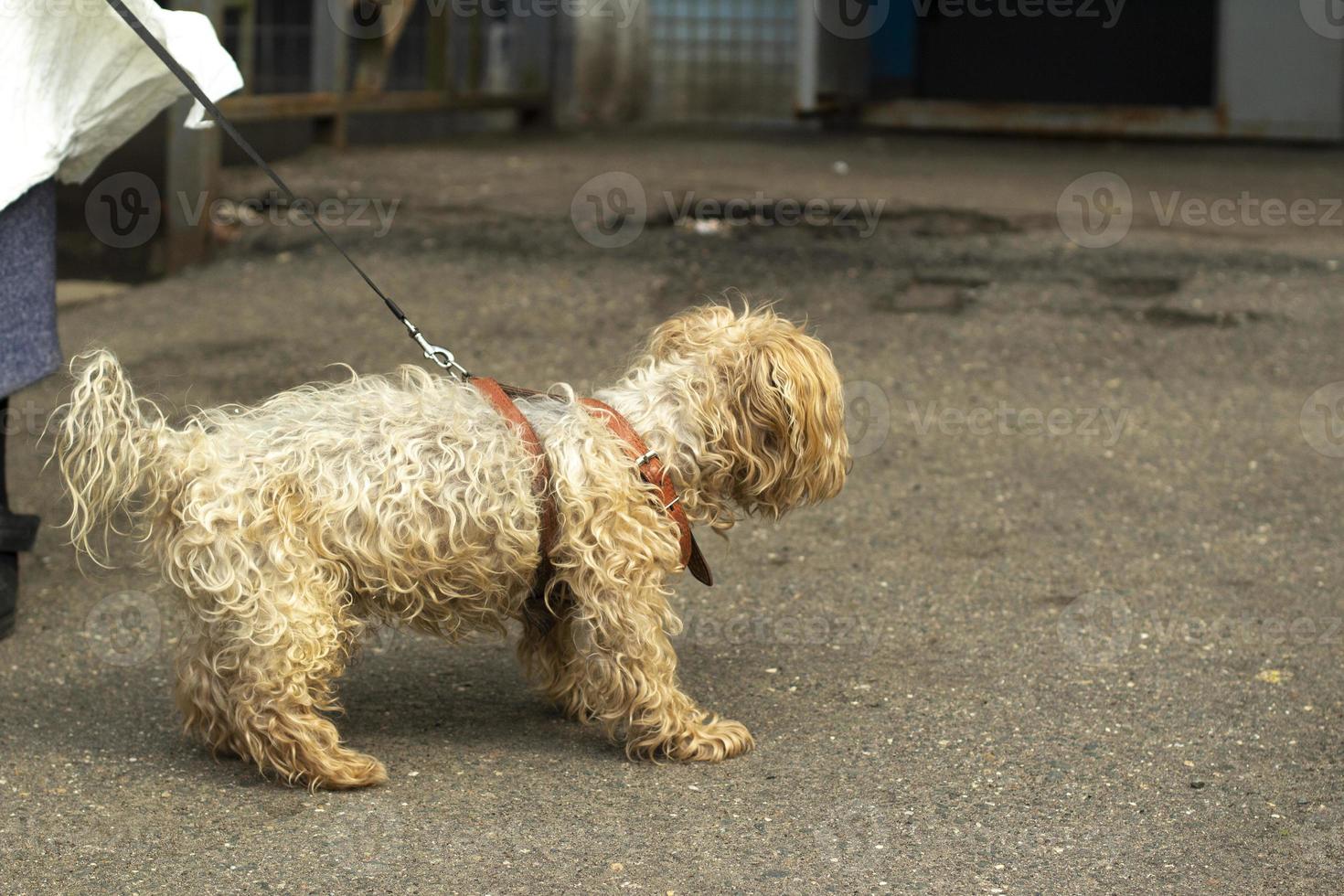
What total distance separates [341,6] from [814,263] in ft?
12.0

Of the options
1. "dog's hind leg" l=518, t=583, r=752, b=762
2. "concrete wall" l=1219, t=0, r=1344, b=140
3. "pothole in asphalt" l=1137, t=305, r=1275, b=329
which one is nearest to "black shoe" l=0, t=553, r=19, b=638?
"dog's hind leg" l=518, t=583, r=752, b=762

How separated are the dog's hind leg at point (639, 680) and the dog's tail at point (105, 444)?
974 mm

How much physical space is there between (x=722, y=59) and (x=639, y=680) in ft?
33.1

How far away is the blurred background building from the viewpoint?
10.0 metres

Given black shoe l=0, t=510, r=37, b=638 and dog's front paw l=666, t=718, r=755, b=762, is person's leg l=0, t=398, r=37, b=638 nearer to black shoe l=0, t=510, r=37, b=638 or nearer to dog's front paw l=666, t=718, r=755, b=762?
black shoe l=0, t=510, r=37, b=638

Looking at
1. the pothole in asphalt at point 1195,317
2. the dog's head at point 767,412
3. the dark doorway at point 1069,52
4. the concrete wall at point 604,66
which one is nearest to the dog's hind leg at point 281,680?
the dog's head at point 767,412

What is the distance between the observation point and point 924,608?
4.62 m

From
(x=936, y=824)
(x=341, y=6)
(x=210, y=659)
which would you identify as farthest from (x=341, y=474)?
(x=341, y=6)

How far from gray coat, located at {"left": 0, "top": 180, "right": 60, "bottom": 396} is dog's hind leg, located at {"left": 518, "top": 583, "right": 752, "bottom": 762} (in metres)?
1.73

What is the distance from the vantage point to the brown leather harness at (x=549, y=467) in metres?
3.48

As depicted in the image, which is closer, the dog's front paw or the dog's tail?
the dog's tail

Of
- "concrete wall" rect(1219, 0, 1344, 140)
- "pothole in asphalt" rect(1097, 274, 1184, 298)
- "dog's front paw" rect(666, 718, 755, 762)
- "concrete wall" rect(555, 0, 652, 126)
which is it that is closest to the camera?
"dog's front paw" rect(666, 718, 755, 762)

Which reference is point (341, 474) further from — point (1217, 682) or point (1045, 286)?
point (1045, 286)

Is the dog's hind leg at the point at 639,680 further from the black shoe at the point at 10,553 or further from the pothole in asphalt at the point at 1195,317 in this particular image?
the pothole in asphalt at the point at 1195,317
